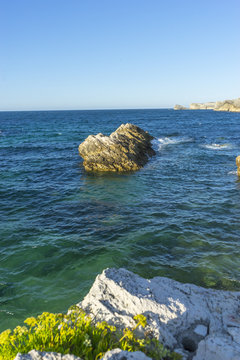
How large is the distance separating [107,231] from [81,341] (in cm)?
988

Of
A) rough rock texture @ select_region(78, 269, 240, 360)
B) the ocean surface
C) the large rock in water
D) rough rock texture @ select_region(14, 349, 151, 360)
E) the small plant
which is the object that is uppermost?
the large rock in water

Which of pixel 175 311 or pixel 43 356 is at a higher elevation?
pixel 43 356

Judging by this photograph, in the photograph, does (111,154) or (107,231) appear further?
(111,154)

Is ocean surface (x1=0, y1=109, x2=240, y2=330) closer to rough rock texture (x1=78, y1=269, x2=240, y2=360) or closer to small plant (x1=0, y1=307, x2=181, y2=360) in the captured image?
rough rock texture (x1=78, y1=269, x2=240, y2=360)

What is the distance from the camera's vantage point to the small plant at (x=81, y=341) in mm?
4387

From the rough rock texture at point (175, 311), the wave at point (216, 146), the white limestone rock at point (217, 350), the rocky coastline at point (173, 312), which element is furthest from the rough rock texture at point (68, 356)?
the wave at point (216, 146)

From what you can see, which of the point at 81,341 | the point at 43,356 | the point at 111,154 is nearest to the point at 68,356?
the point at 43,356

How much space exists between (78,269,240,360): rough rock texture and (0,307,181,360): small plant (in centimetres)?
41

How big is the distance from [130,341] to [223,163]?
29884mm

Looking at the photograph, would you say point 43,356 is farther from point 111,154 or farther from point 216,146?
point 216,146

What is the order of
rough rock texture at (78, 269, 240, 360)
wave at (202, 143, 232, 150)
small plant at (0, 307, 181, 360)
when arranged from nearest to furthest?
small plant at (0, 307, 181, 360) → rough rock texture at (78, 269, 240, 360) → wave at (202, 143, 232, 150)

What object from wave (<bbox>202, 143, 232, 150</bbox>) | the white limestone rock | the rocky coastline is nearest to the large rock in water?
wave (<bbox>202, 143, 232, 150</bbox>)

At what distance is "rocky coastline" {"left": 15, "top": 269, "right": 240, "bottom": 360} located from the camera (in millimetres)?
4617

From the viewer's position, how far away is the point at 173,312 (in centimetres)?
575
